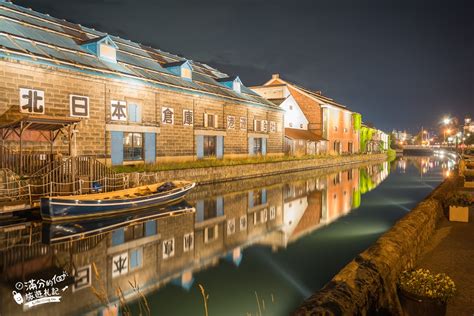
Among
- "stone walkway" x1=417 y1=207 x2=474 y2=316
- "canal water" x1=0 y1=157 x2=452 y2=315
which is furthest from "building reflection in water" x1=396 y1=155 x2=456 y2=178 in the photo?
"stone walkway" x1=417 y1=207 x2=474 y2=316

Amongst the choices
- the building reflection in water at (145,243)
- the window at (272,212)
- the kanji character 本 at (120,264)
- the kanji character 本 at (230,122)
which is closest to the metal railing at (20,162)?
the building reflection in water at (145,243)

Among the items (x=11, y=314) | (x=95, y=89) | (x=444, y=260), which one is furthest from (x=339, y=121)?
(x=11, y=314)

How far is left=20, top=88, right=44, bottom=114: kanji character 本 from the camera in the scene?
60.2 feet

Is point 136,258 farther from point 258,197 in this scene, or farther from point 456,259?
point 258,197

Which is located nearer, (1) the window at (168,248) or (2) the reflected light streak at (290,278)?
(2) the reflected light streak at (290,278)

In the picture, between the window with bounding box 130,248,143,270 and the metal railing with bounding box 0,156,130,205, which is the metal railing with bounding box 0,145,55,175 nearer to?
the metal railing with bounding box 0,156,130,205

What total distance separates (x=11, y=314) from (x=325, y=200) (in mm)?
17347

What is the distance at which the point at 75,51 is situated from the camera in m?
22.5

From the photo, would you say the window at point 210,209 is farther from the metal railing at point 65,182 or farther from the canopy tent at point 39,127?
the canopy tent at point 39,127

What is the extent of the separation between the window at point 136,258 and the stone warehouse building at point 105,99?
8.88 metres

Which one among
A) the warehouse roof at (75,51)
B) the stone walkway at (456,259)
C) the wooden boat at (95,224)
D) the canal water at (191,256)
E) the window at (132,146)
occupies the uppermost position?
the warehouse roof at (75,51)

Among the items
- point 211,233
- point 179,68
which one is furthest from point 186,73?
point 211,233

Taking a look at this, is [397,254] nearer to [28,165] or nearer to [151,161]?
[28,165]

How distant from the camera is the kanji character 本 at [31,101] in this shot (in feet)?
60.2
